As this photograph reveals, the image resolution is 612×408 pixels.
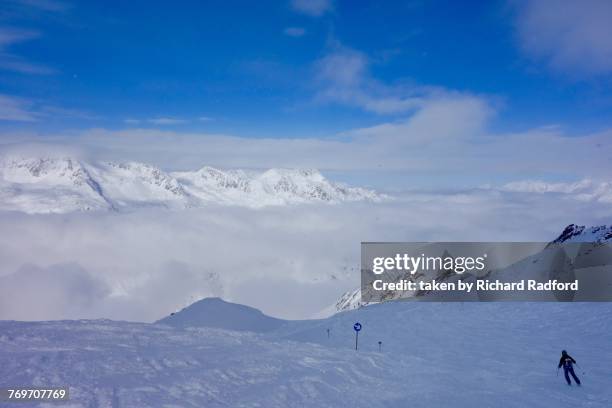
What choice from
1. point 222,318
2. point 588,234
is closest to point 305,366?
point 222,318

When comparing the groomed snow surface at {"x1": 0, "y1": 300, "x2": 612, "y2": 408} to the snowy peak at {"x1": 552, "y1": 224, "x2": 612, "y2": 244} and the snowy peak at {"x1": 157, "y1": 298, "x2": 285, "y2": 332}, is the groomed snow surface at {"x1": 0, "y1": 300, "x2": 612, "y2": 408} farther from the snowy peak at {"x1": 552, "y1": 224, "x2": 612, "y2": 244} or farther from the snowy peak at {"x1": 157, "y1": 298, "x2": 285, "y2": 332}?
the snowy peak at {"x1": 157, "y1": 298, "x2": 285, "y2": 332}

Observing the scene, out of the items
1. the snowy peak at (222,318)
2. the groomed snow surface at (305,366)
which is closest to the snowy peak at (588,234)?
the groomed snow surface at (305,366)

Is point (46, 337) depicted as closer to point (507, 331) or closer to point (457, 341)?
point (457, 341)

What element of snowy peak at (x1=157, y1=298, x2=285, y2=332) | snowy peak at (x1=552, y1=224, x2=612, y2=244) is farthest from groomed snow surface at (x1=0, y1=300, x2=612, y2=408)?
snowy peak at (x1=157, y1=298, x2=285, y2=332)

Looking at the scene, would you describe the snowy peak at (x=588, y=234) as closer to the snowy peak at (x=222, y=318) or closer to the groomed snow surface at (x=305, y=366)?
the groomed snow surface at (x=305, y=366)

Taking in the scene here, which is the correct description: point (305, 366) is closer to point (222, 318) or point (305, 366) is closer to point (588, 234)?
point (222, 318)

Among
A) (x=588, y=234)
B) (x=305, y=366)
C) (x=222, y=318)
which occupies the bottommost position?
(x=222, y=318)

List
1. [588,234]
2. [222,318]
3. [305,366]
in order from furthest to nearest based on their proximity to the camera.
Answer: [222,318] → [588,234] → [305,366]
